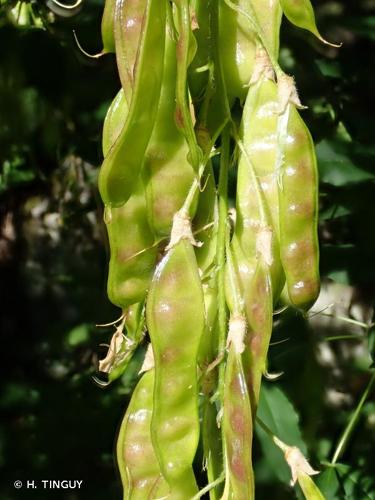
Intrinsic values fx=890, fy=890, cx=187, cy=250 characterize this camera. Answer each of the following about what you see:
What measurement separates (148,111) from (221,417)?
13.5 inches

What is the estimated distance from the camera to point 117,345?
1118 mm

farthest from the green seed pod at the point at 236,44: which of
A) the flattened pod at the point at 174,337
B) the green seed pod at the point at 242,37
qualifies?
the flattened pod at the point at 174,337

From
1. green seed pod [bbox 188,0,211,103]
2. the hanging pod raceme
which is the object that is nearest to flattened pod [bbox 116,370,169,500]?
the hanging pod raceme

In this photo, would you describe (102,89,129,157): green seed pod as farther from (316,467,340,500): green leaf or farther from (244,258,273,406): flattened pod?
(316,467,340,500): green leaf

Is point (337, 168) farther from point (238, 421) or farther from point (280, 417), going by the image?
point (238, 421)

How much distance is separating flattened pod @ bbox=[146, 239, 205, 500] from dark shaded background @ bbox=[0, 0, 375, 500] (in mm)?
531

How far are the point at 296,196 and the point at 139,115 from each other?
201 mm

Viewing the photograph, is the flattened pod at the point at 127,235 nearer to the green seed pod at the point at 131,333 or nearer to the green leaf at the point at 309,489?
the green seed pod at the point at 131,333

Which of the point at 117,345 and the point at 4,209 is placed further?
the point at 4,209

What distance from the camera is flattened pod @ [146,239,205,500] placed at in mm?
955

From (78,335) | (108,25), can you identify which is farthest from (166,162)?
(78,335)

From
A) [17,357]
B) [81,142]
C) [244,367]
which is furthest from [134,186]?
[17,357]

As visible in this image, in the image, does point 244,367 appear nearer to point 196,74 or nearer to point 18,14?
point 196,74

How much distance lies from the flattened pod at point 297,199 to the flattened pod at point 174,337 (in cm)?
11
